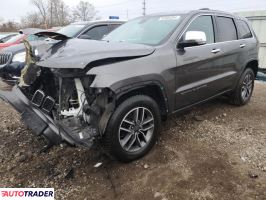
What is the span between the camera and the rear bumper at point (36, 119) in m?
2.86

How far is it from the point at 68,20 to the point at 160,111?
54098 millimetres

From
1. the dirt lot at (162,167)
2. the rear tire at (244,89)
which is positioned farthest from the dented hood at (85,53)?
the rear tire at (244,89)

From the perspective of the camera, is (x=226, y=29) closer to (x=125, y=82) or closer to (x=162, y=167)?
(x=125, y=82)

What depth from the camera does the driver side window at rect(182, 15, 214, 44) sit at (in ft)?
13.1

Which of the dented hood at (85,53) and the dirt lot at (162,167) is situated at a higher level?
the dented hood at (85,53)

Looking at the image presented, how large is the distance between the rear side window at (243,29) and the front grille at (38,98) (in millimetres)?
3840

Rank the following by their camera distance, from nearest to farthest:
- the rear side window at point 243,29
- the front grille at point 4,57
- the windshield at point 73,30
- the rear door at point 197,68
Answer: the rear door at point 197,68, the rear side window at point 243,29, the front grille at point 4,57, the windshield at point 73,30

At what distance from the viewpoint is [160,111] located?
3600mm

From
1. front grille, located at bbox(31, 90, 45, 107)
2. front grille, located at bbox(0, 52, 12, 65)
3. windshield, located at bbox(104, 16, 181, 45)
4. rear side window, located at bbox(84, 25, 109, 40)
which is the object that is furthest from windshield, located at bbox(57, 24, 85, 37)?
front grille, located at bbox(31, 90, 45, 107)

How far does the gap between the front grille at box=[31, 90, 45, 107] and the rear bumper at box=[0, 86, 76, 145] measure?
0.21 feet

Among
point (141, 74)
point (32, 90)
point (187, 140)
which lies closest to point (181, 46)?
point (141, 74)

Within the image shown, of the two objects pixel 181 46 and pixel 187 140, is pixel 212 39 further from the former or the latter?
pixel 187 140

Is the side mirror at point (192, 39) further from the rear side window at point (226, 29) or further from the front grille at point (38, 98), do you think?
the front grille at point (38, 98)

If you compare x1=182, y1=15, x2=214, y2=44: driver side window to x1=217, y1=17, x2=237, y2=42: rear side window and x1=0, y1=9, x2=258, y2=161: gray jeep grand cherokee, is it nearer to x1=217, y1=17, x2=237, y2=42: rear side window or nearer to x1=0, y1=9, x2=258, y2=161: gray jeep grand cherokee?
x1=0, y1=9, x2=258, y2=161: gray jeep grand cherokee
